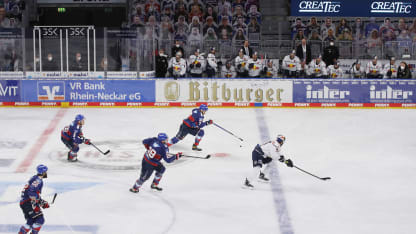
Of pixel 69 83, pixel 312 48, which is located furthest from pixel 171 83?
pixel 312 48

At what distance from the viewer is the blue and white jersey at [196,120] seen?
15.8 meters

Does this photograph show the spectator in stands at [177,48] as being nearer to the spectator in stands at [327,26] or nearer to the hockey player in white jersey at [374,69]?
the spectator in stands at [327,26]

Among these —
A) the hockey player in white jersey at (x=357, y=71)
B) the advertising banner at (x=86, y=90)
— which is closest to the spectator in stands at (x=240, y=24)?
the hockey player in white jersey at (x=357, y=71)

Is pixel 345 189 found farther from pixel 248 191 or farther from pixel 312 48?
pixel 312 48

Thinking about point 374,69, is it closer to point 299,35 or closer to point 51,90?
point 299,35

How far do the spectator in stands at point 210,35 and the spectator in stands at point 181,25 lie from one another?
92 centimetres

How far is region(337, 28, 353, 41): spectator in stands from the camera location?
23.4 metres

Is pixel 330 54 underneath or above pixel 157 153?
above

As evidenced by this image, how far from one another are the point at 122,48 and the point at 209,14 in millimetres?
5515

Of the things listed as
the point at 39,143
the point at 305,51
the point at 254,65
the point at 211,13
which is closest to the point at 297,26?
the point at 305,51

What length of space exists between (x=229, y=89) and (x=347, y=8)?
5.70 m

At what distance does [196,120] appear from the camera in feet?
52.0

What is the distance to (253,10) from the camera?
86.5 ft

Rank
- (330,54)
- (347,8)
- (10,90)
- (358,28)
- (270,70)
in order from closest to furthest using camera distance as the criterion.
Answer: (10,90) < (330,54) < (270,70) < (347,8) < (358,28)
